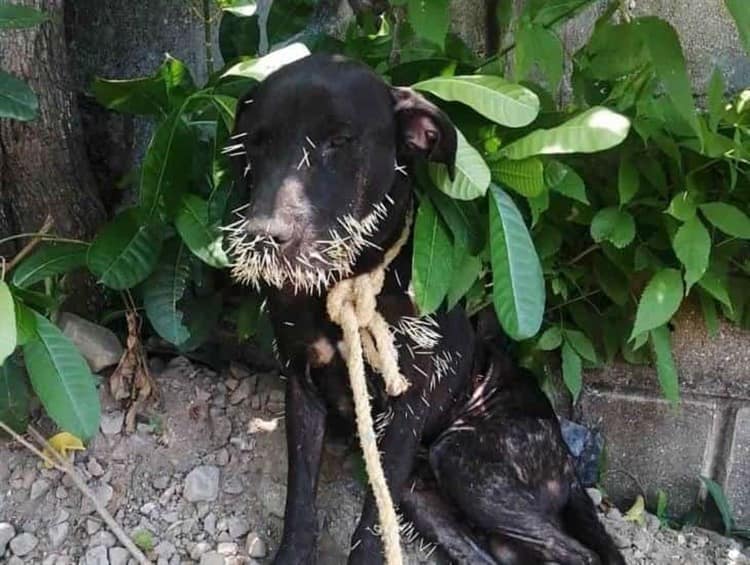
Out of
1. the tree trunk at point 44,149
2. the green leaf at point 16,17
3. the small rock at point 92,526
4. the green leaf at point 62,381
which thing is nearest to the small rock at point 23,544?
the small rock at point 92,526

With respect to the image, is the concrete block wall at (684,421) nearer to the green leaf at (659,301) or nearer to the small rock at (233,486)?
the green leaf at (659,301)

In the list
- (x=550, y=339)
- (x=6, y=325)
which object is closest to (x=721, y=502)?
(x=550, y=339)

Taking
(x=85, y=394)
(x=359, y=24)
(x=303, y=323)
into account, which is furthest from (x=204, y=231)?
(x=359, y=24)

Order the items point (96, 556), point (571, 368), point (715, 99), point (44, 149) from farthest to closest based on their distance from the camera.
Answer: point (571, 368), point (44, 149), point (715, 99), point (96, 556)

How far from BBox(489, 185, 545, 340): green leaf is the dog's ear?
0.16m

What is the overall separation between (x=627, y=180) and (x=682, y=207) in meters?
0.14

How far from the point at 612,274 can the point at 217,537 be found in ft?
3.82

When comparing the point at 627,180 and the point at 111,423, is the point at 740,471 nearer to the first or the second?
the point at 627,180

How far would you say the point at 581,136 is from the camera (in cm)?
192

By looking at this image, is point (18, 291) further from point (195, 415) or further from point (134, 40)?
point (134, 40)

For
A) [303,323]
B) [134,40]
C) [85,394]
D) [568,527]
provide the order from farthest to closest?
1. [134,40]
2. [568,527]
3. [303,323]
4. [85,394]

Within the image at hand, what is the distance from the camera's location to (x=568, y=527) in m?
2.36

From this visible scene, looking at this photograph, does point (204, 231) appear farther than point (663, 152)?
No

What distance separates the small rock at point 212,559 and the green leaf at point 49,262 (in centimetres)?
68
